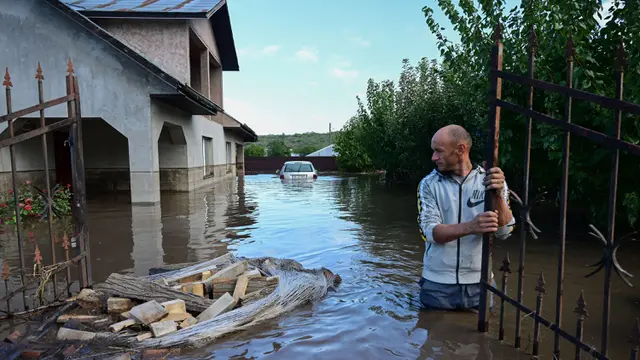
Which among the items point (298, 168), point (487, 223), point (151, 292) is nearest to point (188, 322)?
point (151, 292)

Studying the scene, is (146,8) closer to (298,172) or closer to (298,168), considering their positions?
(298,172)

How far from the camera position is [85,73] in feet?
36.7

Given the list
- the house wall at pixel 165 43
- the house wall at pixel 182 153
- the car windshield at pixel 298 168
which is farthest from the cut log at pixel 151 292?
the car windshield at pixel 298 168

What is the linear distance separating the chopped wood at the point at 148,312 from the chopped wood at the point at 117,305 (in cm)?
30

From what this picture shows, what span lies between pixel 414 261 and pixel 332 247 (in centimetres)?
154

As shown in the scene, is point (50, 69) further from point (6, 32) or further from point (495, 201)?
point (495, 201)

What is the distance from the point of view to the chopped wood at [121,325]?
11.3 ft

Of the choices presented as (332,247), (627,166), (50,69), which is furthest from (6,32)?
(627,166)

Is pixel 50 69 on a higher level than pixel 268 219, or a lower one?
higher

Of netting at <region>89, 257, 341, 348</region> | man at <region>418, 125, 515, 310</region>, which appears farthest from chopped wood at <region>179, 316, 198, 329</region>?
man at <region>418, 125, 515, 310</region>

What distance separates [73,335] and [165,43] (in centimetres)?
1329

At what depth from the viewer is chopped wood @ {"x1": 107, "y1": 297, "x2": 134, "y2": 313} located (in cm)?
382

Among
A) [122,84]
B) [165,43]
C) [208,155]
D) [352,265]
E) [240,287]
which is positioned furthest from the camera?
[208,155]

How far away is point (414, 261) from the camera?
20.6 feet
